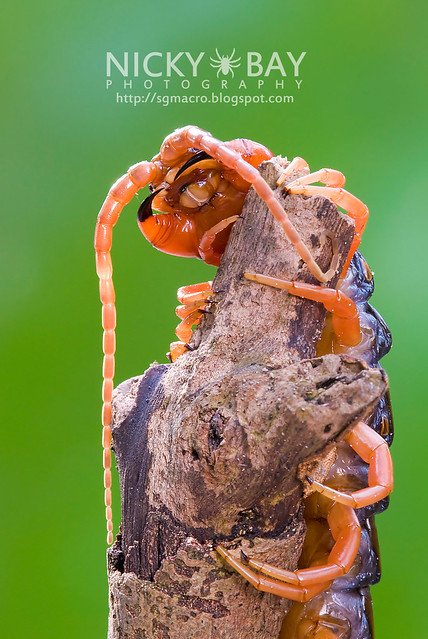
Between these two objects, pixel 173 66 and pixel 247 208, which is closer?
pixel 247 208

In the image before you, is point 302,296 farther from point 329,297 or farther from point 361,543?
point 361,543

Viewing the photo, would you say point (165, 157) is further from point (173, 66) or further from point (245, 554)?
point (173, 66)

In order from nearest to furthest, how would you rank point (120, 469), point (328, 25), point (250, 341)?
point (250, 341) → point (120, 469) → point (328, 25)

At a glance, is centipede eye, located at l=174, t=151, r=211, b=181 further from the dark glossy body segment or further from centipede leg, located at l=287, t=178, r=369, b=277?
the dark glossy body segment

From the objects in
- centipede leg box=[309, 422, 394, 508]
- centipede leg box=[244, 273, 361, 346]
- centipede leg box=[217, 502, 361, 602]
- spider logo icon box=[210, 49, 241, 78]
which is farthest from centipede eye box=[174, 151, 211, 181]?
spider logo icon box=[210, 49, 241, 78]

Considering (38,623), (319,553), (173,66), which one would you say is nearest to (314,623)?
(319,553)

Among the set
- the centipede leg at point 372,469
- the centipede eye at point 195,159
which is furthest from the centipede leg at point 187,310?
the centipede leg at point 372,469

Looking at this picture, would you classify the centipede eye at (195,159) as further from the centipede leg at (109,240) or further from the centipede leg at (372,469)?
the centipede leg at (372,469)
